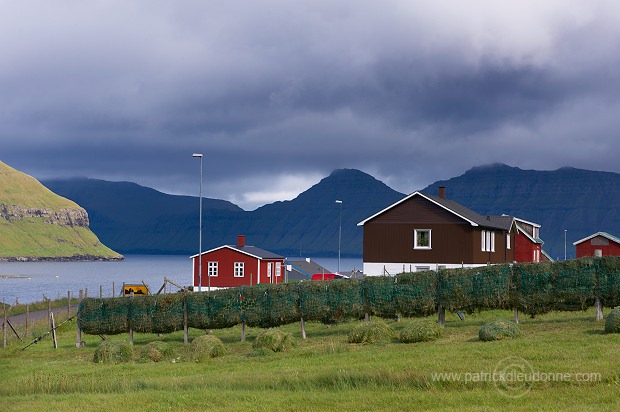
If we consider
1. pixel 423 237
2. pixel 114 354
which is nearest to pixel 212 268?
pixel 423 237

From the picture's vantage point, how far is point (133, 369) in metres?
29.1

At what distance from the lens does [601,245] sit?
292 ft

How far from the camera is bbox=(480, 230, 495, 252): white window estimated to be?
69438 mm

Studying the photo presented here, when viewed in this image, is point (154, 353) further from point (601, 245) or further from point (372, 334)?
point (601, 245)

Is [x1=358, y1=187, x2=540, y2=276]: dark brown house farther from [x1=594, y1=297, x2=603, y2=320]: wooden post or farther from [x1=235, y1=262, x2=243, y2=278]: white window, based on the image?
[x1=594, y1=297, x2=603, y2=320]: wooden post

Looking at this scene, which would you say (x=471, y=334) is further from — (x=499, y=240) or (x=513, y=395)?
(x=499, y=240)

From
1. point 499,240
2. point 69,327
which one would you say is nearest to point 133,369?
point 69,327

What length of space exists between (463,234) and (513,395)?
4818cm

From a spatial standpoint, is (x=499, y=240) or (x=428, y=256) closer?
(x=428, y=256)

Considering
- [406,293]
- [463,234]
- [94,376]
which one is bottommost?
[94,376]

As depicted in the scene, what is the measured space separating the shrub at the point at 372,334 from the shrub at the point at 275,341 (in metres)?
2.63

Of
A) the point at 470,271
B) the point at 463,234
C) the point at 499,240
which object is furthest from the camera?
the point at 499,240

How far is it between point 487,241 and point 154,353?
148ft

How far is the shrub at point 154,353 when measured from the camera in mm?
32125
